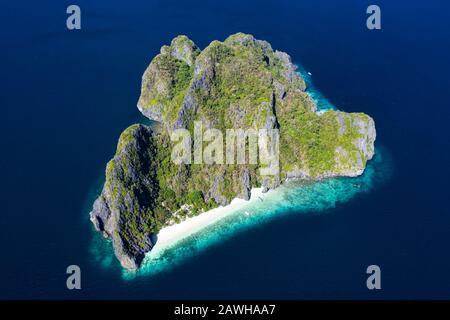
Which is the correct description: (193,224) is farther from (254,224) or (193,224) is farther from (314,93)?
(314,93)

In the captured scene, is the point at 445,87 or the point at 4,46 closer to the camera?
the point at 445,87

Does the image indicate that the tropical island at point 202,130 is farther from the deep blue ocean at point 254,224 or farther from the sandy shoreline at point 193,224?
the deep blue ocean at point 254,224

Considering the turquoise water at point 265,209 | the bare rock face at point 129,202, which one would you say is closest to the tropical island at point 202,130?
the bare rock face at point 129,202

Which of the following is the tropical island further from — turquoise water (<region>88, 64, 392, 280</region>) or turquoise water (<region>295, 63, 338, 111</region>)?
turquoise water (<region>295, 63, 338, 111</region>)

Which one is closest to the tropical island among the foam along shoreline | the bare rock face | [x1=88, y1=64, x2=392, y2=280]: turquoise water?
the bare rock face

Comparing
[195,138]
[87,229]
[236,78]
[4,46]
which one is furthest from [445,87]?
[4,46]
